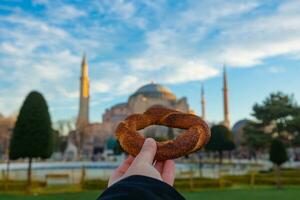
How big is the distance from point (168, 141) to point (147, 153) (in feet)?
1.47

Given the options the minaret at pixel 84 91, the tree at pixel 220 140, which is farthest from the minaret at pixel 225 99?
the tree at pixel 220 140

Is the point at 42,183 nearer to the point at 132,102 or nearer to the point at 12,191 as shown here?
the point at 12,191

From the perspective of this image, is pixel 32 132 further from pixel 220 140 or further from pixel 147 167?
pixel 220 140

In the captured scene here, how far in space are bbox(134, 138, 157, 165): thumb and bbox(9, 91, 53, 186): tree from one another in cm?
1379

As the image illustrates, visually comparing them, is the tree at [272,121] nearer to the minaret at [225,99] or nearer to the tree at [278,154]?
the tree at [278,154]

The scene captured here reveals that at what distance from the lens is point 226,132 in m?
28.3

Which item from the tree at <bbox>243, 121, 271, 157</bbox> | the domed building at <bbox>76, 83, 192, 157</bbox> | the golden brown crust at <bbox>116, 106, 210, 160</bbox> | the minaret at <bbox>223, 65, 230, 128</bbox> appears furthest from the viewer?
the domed building at <bbox>76, 83, 192, 157</bbox>

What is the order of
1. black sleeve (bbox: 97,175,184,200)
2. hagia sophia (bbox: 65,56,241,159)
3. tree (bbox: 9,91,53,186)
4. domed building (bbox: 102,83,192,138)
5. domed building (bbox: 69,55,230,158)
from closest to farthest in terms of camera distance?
black sleeve (bbox: 97,175,184,200) → tree (bbox: 9,91,53,186) → hagia sophia (bbox: 65,56,241,159) → domed building (bbox: 69,55,230,158) → domed building (bbox: 102,83,192,138)

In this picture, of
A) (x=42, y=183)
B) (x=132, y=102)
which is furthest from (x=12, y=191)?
(x=132, y=102)

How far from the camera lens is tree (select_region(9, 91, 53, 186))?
48.2ft

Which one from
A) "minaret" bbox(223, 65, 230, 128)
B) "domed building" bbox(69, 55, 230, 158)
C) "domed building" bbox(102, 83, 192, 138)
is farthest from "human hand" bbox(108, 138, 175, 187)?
"domed building" bbox(102, 83, 192, 138)

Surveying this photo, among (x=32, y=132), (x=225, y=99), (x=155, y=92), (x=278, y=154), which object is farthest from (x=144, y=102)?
(x=32, y=132)

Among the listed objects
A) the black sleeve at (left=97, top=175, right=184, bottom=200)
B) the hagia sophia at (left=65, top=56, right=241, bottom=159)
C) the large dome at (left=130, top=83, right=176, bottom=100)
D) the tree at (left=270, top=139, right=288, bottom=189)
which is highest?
the large dome at (left=130, top=83, right=176, bottom=100)

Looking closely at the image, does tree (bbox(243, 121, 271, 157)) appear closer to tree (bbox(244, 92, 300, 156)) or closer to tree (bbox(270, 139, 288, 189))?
tree (bbox(244, 92, 300, 156))
